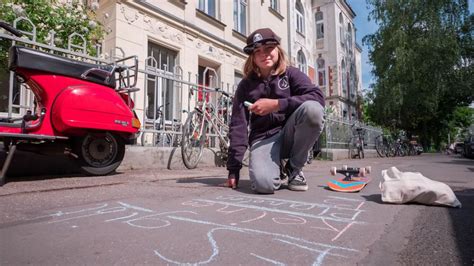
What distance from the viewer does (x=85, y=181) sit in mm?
3139

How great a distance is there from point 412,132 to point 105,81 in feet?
103

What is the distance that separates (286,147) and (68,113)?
7.05 feet

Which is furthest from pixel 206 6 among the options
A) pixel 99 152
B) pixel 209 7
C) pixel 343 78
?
pixel 343 78

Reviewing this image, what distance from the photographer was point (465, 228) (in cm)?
166

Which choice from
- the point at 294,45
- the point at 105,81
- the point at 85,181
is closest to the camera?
the point at 85,181

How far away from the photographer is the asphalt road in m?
1.20

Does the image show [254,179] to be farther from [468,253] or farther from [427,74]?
[427,74]

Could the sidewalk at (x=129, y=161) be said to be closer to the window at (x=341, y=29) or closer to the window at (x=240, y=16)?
the window at (x=240, y=16)

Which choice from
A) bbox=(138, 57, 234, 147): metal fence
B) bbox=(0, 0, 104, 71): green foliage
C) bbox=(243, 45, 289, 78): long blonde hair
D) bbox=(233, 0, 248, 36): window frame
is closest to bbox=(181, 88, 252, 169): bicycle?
bbox=(138, 57, 234, 147): metal fence

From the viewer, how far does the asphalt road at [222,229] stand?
1.20m

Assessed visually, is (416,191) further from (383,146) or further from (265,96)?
(383,146)

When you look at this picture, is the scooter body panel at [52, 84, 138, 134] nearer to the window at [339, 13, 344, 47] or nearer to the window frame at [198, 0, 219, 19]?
the window frame at [198, 0, 219, 19]

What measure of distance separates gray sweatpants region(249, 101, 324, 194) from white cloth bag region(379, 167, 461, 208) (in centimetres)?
73

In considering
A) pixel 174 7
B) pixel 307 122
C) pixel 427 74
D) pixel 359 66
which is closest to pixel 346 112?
pixel 427 74
